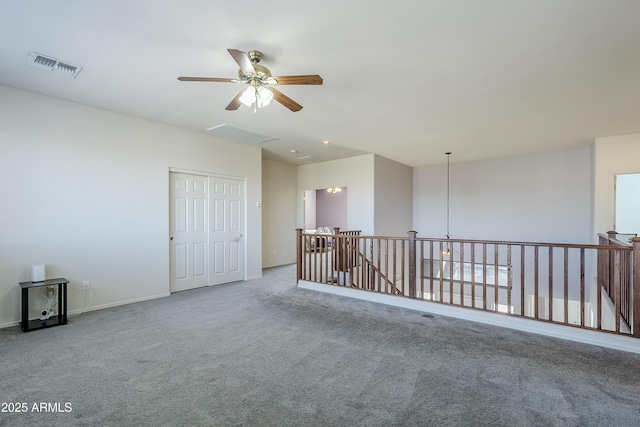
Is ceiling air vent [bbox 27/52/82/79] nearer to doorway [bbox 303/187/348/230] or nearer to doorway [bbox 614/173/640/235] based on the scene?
doorway [bbox 614/173/640/235]

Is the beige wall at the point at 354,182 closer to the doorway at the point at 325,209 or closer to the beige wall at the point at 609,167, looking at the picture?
the doorway at the point at 325,209

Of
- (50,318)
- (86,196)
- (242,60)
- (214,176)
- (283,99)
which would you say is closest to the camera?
(242,60)

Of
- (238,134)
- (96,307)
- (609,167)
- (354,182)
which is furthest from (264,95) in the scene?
(609,167)

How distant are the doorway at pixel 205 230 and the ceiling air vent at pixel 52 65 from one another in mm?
1990

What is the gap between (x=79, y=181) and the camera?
3838 mm

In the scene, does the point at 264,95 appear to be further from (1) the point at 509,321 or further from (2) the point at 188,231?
(1) the point at 509,321

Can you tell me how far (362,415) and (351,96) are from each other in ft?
10.6

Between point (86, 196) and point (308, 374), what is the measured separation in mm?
3697

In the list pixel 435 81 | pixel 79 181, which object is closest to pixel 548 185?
pixel 435 81

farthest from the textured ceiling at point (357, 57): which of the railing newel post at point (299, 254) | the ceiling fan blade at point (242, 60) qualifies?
the railing newel post at point (299, 254)

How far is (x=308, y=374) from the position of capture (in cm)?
238

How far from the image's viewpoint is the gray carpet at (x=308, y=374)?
1895 mm

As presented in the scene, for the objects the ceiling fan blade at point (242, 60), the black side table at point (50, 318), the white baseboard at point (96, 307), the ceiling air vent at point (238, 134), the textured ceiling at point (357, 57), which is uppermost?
the textured ceiling at point (357, 57)

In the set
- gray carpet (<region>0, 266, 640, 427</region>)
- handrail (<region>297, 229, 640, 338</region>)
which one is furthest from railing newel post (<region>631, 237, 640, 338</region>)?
gray carpet (<region>0, 266, 640, 427</region>)
